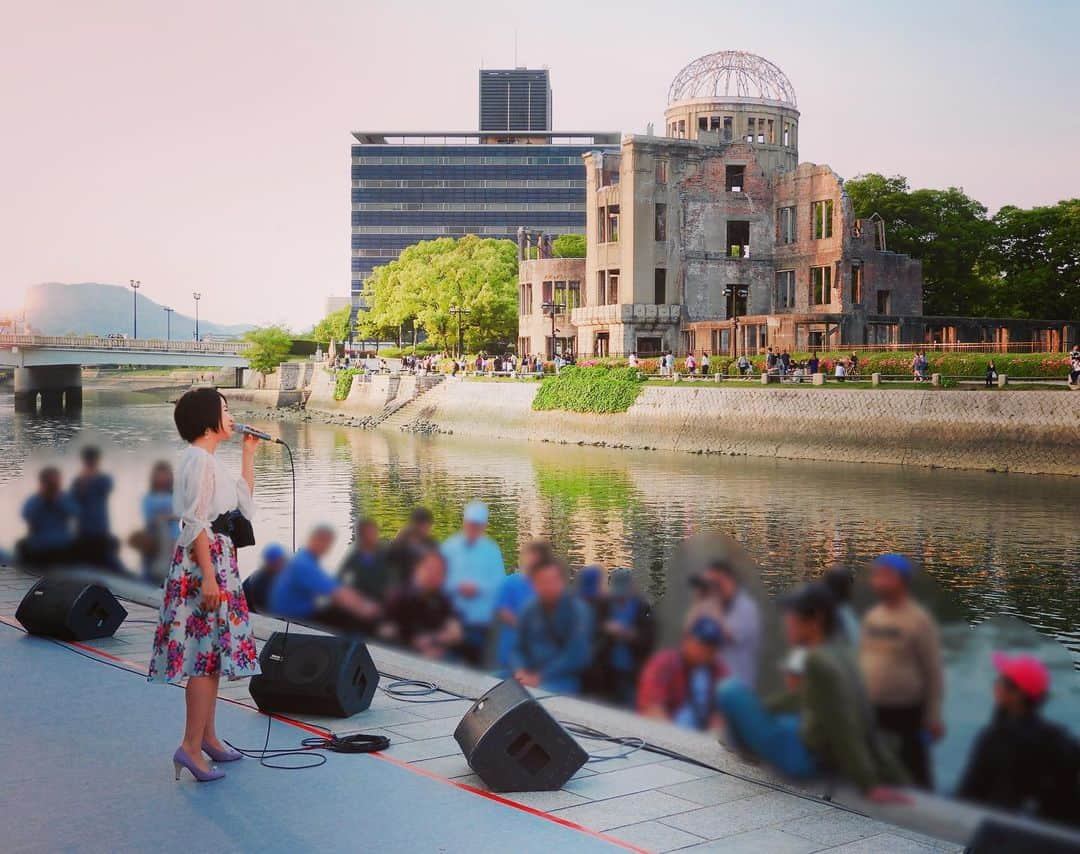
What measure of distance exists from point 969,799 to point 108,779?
4.76 m

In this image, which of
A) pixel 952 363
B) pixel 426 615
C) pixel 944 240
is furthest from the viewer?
pixel 944 240

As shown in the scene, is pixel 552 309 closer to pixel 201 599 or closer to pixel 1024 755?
pixel 201 599

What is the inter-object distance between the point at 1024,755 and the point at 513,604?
5.65 meters

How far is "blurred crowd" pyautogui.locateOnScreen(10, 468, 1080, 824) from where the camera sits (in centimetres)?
582

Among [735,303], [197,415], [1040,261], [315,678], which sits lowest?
[315,678]

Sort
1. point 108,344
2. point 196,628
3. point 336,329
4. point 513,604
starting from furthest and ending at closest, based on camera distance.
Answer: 1. point 336,329
2. point 108,344
3. point 513,604
4. point 196,628

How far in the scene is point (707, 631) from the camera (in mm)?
7773

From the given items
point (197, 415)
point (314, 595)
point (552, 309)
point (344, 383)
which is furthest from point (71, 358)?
point (197, 415)

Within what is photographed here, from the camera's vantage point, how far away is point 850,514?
113ft

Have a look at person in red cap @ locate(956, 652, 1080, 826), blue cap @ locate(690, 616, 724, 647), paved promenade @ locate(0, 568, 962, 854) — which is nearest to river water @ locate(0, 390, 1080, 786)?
blue cap @ locate(690, 616, 724, 647)

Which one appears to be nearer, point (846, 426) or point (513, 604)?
point (513, 604)

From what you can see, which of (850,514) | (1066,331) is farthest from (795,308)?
(850,514)

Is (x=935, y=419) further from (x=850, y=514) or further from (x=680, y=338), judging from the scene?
(x=680, y=338)

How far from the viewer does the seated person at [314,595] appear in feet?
41.7
